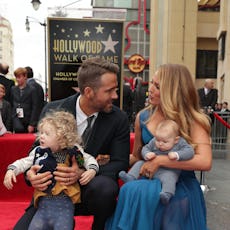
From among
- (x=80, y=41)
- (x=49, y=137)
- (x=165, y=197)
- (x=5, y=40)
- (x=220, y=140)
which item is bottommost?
(x=220, y=140)

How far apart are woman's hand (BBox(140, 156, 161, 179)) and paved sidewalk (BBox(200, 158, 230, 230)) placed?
180cm

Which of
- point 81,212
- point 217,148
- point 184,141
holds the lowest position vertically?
point 217,148

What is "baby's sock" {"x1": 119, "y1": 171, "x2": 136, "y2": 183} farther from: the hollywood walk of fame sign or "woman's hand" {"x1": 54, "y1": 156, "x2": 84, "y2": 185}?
the hollywood walk of fame sign

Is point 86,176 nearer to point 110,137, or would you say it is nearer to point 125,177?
point 125,177

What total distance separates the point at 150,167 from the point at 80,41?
3.91m

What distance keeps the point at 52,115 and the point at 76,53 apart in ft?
11.7

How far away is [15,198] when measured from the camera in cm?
434

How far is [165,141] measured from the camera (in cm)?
249

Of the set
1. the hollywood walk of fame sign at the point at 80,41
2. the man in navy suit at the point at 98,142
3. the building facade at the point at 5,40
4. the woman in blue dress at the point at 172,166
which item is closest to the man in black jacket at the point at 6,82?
the hollywood walk of fame sign at the point at 80,41

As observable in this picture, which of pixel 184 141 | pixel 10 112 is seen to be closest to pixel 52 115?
pixel 184 141

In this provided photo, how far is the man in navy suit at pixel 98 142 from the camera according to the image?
2.50 meters

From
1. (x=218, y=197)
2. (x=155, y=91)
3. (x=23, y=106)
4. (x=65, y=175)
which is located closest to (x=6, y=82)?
(x=23, y=106)

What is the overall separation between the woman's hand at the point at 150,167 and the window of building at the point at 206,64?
27967 mm

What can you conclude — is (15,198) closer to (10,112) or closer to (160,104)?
(10,112)
